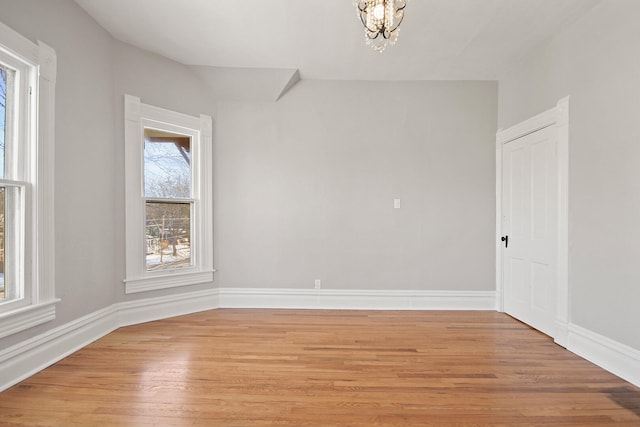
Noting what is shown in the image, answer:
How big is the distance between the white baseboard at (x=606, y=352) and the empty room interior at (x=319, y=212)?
2cm

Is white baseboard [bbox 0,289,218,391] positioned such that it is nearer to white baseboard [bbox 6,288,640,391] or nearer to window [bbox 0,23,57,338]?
white baseboard [bbox 6,288,640,391]

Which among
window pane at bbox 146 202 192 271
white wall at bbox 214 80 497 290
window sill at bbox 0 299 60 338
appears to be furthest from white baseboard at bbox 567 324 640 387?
window sill at bbox 0 299 60 338

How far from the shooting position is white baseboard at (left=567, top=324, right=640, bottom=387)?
2154mm

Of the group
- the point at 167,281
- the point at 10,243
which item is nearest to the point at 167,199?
the point at 167,281

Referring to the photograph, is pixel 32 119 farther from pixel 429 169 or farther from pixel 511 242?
pixel 511 242

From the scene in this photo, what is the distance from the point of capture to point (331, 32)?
2875 millimetres

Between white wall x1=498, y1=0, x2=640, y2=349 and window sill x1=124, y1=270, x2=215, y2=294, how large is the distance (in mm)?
3689

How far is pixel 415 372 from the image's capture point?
7.48 feet

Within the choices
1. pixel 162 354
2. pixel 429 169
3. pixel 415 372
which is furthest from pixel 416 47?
pixel 162 354

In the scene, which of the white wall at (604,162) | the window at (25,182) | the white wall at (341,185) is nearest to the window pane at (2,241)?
the window at (25,182)

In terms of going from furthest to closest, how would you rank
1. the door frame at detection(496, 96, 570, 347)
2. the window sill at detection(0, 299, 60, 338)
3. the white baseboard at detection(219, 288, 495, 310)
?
the white baseboard at detection(219, 288, 495, 310) → the door frame at detection(496, 96, 570, 347) → the window sill at detection(0, 299, 60, 338)

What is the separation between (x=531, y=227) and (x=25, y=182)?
4.37 metres

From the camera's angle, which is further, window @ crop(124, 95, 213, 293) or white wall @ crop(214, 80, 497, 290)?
white wall @ crop(214, 80, 497, 290)

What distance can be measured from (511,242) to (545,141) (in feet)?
3.74
